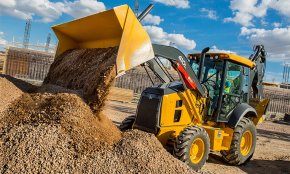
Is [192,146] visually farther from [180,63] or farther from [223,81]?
[223,81]

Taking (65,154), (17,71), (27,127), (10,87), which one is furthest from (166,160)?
(17,71)

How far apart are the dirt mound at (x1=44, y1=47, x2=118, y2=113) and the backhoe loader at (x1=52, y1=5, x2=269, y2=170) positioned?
0.22m

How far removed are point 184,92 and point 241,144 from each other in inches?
85.3

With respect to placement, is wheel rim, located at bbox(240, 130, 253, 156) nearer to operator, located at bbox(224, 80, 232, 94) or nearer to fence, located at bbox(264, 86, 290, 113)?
operator, located at bbox(224, 80, 232, 94)

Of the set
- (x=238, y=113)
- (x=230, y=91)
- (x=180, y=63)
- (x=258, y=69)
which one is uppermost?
(x=258, y=69)

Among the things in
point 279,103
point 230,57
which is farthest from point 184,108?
point 279,103

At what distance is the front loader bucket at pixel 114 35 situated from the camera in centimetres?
480

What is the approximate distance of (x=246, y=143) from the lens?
771 centimetres

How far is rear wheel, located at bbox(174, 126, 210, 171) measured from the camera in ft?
18.9

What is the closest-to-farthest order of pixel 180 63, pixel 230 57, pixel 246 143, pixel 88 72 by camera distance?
pixel 88 72 → pixel 180 63 → pixel 230 57 → pixel 246 143

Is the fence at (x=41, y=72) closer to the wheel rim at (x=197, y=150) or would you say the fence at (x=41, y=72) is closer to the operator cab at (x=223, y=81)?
the operator cab at (x=223, y=81)

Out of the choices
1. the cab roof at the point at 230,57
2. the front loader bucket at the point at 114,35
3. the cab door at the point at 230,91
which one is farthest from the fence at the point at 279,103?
the front loader bucket at the point at 114,35

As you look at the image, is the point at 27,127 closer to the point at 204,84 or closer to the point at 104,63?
the point at 104,63

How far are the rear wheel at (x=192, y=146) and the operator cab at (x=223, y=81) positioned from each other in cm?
107
